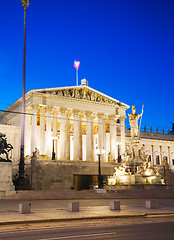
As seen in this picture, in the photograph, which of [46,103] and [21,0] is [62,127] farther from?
[21,0]

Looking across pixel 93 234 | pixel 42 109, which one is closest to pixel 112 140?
pixel 42 109

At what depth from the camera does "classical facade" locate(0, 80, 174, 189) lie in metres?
48.1

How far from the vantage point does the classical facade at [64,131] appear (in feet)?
158

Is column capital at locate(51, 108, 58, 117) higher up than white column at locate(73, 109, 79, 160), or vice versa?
column capital at locate(51, 108, 58, 117)

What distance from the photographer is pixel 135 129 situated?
42.4 meters

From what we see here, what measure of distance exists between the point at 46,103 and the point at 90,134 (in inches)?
402

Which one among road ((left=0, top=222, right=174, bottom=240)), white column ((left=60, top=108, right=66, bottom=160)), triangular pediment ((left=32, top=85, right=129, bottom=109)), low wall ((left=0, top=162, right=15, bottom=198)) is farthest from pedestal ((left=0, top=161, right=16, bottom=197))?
triangular pediment ((left=32, top=85, right=129, bottom=109))

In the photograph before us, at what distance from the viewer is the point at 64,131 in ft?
179

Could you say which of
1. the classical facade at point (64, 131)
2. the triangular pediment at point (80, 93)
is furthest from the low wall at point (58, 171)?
the triangular pediment at point (80, 93)

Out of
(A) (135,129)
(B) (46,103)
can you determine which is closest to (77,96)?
(B) (46,103)

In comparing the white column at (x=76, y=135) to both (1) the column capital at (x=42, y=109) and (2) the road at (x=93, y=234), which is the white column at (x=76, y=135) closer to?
(1) the column capital at (x=42, y=109)

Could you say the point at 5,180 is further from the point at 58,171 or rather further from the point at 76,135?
the point at 76,135

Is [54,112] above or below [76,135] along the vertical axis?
above

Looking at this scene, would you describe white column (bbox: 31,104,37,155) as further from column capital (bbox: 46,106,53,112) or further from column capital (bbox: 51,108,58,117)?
column capital (bbox: 51,108,58,117)
